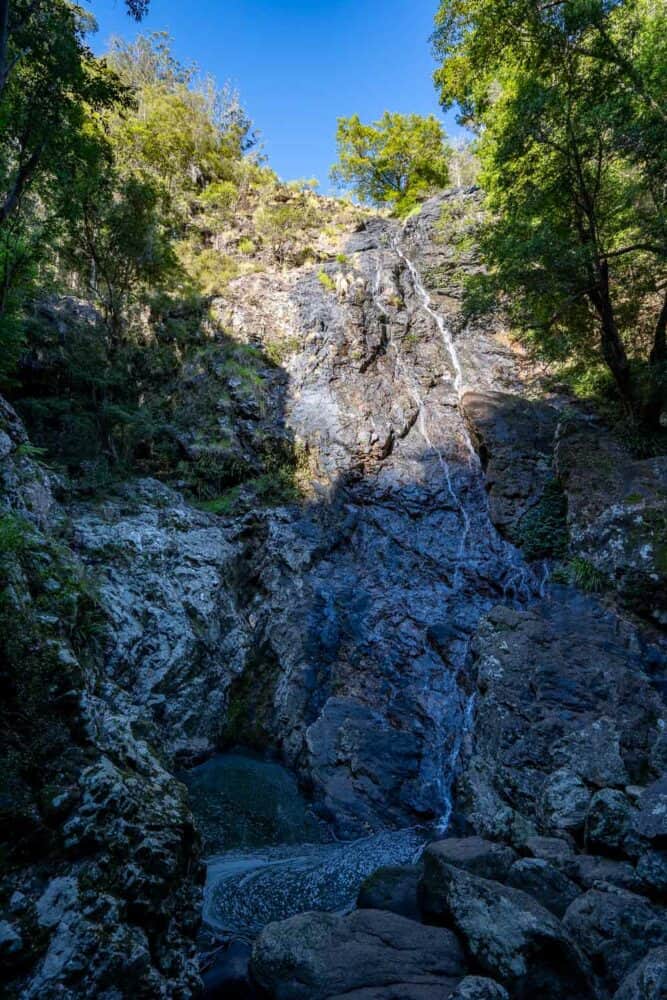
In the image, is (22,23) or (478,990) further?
(22,23)

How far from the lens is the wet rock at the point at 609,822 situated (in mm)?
5977

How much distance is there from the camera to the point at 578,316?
46.9 feet

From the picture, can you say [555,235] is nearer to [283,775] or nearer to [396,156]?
[283,775]

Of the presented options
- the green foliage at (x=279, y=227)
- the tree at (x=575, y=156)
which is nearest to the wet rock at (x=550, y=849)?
the tree at (x=575, y=156)

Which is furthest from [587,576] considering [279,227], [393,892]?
[279,227]

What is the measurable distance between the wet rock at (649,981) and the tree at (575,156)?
38.3ft

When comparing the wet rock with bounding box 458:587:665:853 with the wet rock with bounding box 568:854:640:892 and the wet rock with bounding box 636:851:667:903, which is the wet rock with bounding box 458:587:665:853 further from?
the wet rock with bounding box 636:851:667:903

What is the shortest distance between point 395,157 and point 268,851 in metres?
33.4

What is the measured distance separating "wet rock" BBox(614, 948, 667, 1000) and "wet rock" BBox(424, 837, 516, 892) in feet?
6.64

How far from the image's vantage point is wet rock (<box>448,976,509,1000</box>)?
4125mm

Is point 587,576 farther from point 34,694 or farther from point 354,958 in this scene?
point 34,694

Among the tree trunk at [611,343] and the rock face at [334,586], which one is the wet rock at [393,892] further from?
the tree trunk at [611,343]

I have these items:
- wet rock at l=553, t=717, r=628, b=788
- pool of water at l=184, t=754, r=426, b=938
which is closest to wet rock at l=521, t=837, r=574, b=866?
wet rock at l=553, t=717, r=628, b=788

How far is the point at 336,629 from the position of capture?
459 inches
